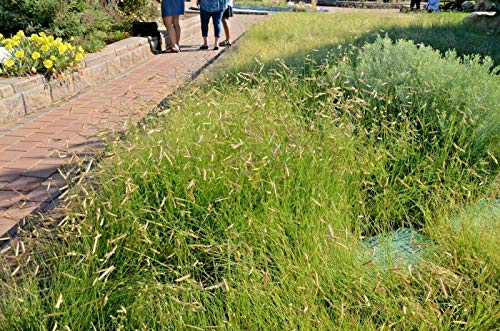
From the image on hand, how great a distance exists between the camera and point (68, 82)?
627 cm

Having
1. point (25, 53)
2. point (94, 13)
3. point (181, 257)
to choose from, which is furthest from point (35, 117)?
point (181, 257)

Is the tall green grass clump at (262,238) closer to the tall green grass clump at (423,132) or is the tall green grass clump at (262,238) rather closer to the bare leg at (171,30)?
the tall green grass clump at (423,132)

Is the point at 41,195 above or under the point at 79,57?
under

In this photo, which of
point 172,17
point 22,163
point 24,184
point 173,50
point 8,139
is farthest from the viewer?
point 173,50

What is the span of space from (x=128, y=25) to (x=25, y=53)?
4.17 meters

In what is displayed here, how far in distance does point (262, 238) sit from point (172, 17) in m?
7.59

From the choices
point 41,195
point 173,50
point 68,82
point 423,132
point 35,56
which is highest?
point 35,56

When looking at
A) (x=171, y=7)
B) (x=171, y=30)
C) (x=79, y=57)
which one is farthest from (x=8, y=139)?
(x=171, y=30)

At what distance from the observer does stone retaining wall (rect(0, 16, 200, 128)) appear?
5247mm

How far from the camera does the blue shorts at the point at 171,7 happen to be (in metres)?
8.91

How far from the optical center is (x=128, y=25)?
9.74m

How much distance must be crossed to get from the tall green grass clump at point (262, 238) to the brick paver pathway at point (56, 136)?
Answer: 0.38 metres

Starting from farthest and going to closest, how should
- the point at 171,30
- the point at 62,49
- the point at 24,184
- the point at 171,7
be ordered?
1. the point at 171,30
2. the point at 171,7
3. the point at 62,49
4. the point at 24,184

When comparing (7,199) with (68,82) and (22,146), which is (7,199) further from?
(68,82)
